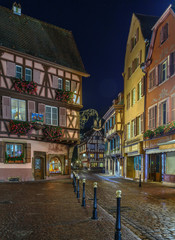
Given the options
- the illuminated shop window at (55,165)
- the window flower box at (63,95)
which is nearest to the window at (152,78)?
the window flower box at (63,95)

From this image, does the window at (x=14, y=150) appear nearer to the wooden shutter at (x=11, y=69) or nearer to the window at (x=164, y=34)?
the wooden shutter at (x=11, y=69)

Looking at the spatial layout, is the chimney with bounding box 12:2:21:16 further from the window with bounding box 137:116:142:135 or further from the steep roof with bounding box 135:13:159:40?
the window with bounding box 137:116:142:135

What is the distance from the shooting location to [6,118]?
1977 centimetres

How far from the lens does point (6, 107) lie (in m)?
19.9

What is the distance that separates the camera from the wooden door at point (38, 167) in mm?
22911

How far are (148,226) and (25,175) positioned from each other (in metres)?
16.3

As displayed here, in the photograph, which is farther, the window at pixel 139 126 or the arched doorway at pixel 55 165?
the arched doorway at pixel 55 165

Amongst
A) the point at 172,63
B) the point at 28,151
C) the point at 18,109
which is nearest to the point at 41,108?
the point at 18,109

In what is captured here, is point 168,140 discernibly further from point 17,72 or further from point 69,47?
point 69,47

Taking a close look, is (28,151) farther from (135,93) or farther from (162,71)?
(162,71)

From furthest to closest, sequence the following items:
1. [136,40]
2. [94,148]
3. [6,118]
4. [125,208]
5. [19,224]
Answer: [94,148]
[136,40]
[6,118]
[125,208]
[19,224]

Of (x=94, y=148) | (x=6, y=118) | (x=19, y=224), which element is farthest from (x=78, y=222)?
(x=94, y=148)

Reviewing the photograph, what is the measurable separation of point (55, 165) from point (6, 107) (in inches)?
317

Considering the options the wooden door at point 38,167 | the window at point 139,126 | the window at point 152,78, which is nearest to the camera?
the window at point 152,78
